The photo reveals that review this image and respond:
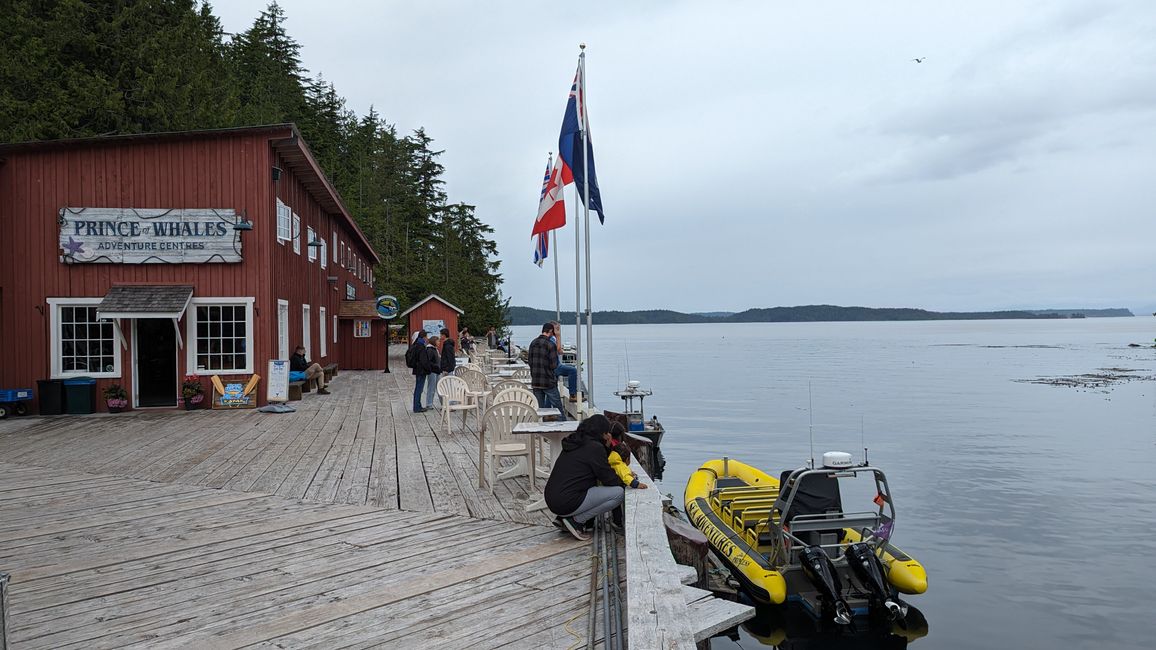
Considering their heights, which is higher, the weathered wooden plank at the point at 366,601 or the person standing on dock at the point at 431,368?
the person standing on dock at the point at 431,368

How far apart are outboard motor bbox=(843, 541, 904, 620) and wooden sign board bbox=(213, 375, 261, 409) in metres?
11.5

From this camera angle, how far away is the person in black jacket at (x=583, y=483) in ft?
19.0

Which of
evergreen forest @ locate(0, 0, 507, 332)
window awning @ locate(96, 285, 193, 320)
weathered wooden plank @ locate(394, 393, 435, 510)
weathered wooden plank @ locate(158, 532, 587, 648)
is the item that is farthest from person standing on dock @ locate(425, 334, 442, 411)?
evergreen forest @ locate(0, 0, 507, 332)

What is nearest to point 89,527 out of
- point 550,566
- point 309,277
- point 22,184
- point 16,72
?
point 550,566

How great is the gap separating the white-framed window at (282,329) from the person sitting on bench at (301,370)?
0.74 ft

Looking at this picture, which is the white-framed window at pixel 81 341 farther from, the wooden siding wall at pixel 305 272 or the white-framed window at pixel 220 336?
the wooden siding wall at pixel 305 272

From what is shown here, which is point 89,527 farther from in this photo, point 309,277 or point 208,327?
point 309,277

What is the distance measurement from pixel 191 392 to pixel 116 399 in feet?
4.17

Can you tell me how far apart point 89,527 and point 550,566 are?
402 cm

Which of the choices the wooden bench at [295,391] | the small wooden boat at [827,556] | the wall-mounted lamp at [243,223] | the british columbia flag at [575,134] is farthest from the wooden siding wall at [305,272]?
the small wooden boat at [827,556]

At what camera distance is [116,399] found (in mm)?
14359

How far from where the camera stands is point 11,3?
90.4ft

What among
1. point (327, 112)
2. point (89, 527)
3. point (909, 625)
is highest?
point (327, 112)

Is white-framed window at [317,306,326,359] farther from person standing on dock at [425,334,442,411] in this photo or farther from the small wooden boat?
the small wooden boat
